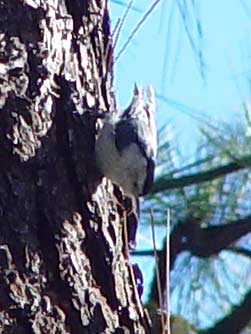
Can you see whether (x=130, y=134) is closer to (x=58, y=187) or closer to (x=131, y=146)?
(x=131, y=146)

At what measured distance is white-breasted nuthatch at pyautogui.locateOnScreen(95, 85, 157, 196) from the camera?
1.19 metres

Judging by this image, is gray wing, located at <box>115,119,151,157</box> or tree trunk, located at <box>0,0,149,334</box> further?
gray wing, located at <box>115,119,151,157</box>

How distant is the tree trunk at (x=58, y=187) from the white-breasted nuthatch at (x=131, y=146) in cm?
1

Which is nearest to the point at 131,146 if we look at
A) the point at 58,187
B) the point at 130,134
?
the point at 130,134

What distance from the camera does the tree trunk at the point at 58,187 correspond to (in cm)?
107

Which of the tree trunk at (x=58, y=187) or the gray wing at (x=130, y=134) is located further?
the gray wing at (x=130, y=134)

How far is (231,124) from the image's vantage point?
1789mm

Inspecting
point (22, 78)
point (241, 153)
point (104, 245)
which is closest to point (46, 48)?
point (22, 78)

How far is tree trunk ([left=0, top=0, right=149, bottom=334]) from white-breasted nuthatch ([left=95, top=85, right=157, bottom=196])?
0.05ft

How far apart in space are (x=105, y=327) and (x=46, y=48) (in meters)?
0.27

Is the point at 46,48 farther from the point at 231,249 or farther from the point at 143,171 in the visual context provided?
the point at 231,249

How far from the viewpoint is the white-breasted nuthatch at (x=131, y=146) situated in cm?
119

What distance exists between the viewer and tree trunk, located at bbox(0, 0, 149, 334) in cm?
107

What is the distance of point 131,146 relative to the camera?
1296 millimetres
